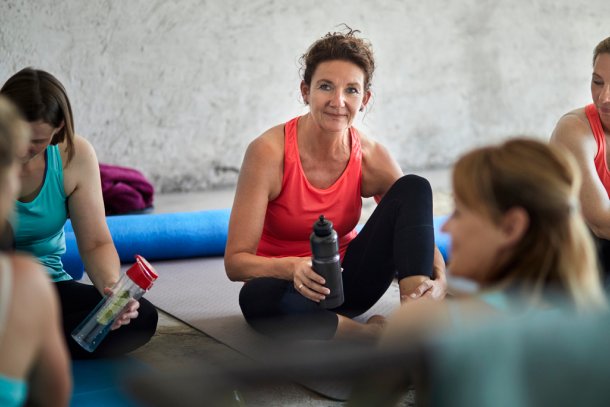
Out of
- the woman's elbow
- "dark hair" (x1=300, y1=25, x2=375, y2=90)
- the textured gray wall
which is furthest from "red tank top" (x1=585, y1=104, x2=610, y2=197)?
the textured gray wall

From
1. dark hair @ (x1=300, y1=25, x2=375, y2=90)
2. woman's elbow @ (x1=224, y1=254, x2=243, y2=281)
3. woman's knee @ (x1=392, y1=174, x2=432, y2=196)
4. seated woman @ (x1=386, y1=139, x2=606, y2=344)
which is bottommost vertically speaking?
woman's elbow @ (x1=224, y1=254, x2=243, y2=281)

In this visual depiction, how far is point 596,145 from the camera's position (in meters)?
2.80

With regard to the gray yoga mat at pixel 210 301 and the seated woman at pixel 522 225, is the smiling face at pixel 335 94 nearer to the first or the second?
the gray yoga mat at pixel 210 301

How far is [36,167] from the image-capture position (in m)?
2.44

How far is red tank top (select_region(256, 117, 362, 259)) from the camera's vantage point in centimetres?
270

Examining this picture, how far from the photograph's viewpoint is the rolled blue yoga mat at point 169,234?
373 cm

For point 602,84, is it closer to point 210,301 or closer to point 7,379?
point 210,301

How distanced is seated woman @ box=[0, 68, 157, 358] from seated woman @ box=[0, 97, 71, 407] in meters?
1.18

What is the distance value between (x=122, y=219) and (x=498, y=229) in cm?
287

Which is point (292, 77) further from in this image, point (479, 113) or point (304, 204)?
point (304, 204)

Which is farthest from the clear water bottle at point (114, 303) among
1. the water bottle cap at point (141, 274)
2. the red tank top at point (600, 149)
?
the red tank top at point (600, 149)

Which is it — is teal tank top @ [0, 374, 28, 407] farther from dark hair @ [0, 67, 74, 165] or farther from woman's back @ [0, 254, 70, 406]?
dark hair @ [0, 67, 74, 165]

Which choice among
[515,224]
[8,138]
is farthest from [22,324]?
[515,224]

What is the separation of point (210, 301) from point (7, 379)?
212 cm
